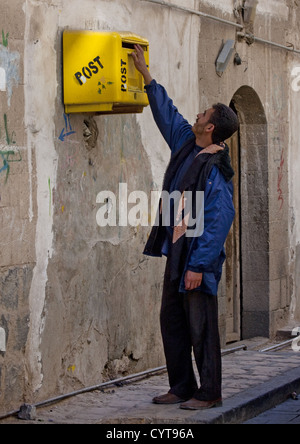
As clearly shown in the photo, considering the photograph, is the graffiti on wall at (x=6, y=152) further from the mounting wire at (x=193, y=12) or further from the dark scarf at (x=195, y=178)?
the mounting wire at (x=193, y=12)

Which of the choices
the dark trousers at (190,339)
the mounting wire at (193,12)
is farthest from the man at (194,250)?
the mounting wire at (193,12)

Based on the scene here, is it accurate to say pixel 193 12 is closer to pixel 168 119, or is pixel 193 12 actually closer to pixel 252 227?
pixel 168 119

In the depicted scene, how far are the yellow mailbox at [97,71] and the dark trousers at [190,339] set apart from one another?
1.19 meters

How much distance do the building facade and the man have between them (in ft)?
2.19

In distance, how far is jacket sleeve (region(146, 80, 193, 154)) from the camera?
22.0 feet

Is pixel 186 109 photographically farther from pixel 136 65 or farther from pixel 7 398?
pixel 7 398

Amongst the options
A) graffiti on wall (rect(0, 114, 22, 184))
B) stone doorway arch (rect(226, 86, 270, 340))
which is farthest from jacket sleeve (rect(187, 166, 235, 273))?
stone doorway arch (rect(226, 86, 270, 340))

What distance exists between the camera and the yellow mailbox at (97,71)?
6648 mm

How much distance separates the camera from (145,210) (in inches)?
315

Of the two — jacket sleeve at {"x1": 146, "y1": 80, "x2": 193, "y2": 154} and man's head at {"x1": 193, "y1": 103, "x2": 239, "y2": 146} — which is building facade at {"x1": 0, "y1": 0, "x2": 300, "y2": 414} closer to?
jacket sleeve at {"x1": 146, "y1": 80, "x2": 193, "y2": 154}

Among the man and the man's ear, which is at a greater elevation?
the man's ear

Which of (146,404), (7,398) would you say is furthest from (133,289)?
(7,398)

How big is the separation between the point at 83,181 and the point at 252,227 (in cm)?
404
